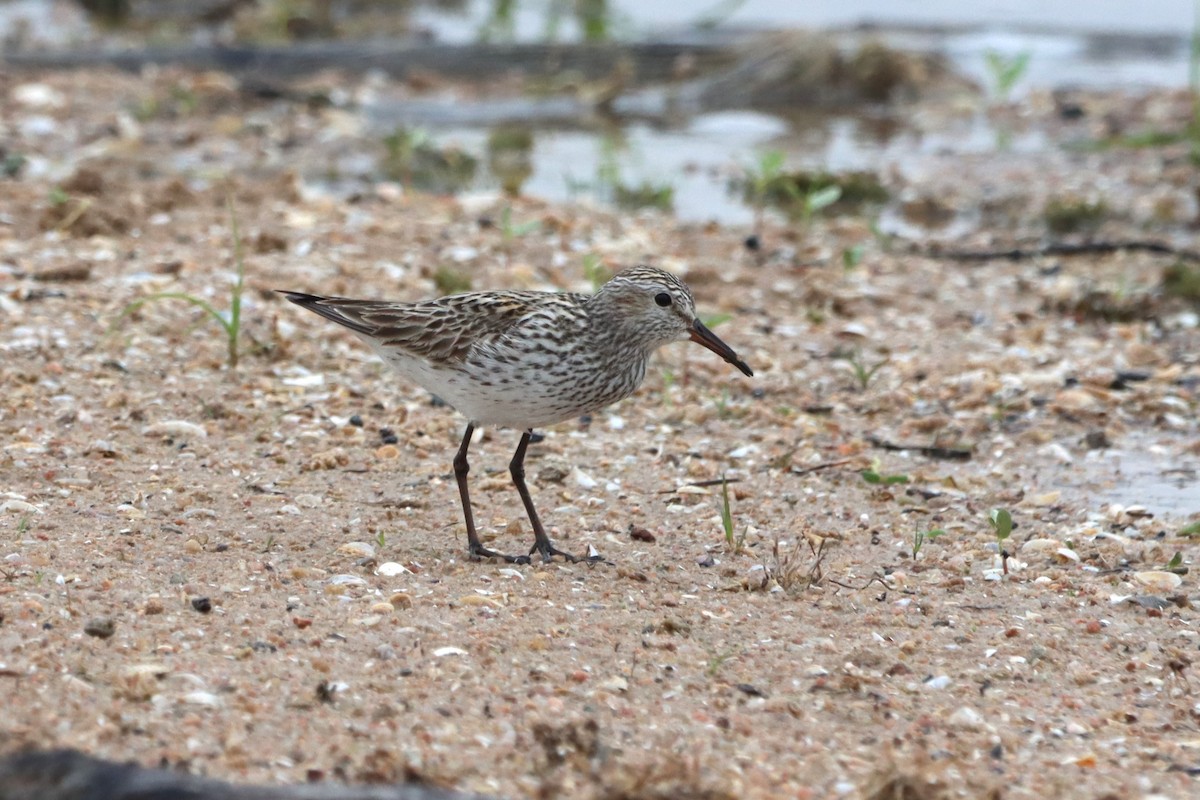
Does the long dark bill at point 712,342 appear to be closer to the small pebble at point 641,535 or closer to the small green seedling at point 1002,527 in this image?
the small pebble at point 641,535

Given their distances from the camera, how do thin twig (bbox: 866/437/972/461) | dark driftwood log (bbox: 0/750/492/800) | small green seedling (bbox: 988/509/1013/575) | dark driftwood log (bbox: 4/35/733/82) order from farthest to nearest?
dark driftwood log (bbox: 4/35/733/82), thin twig (bbox: 866/437/972/461), small green seedling (bbox: 988/509/1013/575), dark driftwood log (bbox: 0/750/492/800)

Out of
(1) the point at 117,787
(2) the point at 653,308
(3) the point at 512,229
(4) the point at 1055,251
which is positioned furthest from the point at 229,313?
(4) the point at 1055,251

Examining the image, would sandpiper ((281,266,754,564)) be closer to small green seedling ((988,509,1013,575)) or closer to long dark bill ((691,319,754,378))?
long dark bill ((691,319,754,378))

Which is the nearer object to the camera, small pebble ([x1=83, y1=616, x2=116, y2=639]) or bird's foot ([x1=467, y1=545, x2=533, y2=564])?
small pebble ([x1=83, y1=616, x2=116, y2=639])

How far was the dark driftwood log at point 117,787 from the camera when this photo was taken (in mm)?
3252

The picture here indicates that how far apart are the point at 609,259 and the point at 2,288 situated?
10.7 feet

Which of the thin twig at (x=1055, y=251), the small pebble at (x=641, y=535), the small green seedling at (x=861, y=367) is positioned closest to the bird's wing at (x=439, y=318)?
the small pebble at (x=641, y=535)

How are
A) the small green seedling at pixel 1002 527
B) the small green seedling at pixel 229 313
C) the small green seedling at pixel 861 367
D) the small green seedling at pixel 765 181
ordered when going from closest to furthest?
the small green seedling at pixel 1002 527 → the small green seedling at pixel 229 313 → the small green seedling at pixel 861 367 → the small green seedling at pixel 765 181

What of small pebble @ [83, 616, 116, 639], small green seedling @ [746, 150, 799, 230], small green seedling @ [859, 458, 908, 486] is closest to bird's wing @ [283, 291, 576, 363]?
small green seedling @ [859, 458, 908, 486]

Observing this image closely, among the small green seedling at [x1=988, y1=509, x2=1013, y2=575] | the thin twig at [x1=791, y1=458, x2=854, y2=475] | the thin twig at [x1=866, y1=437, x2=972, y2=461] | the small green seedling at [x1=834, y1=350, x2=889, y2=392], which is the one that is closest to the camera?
the small green seedling at [x1=988, y1=509, x2=1013, y2=575]

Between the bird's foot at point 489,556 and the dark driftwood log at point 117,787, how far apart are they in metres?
2.29

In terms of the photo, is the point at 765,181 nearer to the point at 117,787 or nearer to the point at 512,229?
the point at 512,229

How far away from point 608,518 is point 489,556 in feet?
2.38

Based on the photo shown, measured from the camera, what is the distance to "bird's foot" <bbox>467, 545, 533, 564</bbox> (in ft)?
18.4
